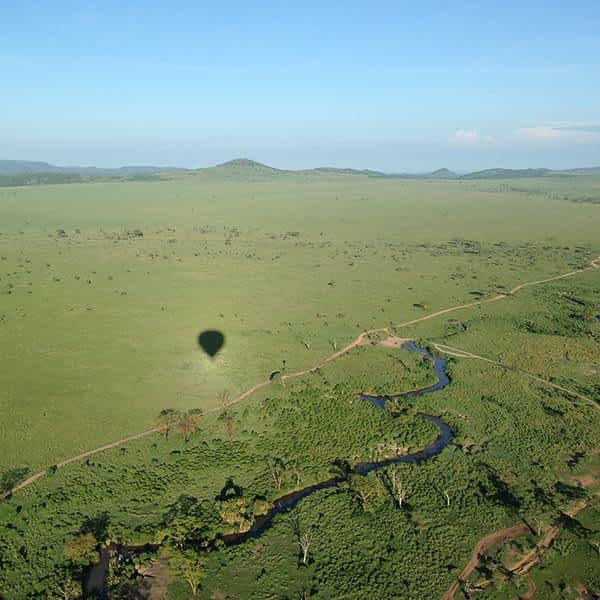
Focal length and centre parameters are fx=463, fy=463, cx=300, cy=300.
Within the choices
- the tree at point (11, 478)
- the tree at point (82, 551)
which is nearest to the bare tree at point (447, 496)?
the tree at point (82, 551)

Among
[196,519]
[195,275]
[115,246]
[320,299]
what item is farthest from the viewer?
[115,246]

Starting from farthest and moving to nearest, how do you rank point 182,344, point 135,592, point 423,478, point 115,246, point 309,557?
point 115,246, point 182,344, point 423,478, point 309,557, point 135,592

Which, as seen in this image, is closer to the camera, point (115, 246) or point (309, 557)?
point (309, 557)

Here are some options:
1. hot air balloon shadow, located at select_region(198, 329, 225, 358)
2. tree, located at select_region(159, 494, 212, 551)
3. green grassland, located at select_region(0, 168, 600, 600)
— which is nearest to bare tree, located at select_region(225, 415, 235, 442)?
green grassland, located at select_region(0, 168, 600, 600)

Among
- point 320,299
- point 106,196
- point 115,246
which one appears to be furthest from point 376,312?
point 106,196

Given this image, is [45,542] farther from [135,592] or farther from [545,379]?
[545,379]

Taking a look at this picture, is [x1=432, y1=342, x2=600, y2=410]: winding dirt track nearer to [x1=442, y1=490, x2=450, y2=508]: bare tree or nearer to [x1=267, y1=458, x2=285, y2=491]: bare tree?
[x1=442, y1=490, x2=450, y2=508]: bare tree

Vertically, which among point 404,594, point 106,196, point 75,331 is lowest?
point 404,594
